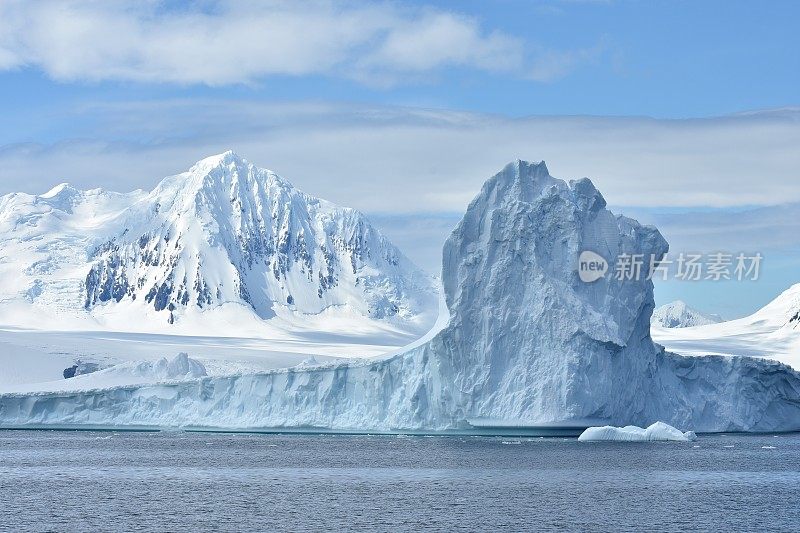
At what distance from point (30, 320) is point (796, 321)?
322 feet

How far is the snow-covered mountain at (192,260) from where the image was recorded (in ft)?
559

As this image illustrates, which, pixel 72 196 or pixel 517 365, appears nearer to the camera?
pixel 517 365

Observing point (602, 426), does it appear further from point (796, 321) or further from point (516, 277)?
point (796, 321)

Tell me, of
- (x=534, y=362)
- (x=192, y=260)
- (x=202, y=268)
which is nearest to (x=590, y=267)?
(x=534, y=362)

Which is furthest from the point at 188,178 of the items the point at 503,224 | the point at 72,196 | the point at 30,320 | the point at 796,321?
the point at 503,224

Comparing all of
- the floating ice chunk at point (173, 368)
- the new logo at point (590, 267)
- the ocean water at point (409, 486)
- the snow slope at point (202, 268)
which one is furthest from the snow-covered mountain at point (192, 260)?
the new logo at point (590, 267)

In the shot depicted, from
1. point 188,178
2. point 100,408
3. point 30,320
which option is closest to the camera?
point 100,408

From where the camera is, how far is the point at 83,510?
105 ft

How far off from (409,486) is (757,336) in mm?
71106

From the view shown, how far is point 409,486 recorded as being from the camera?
122ft

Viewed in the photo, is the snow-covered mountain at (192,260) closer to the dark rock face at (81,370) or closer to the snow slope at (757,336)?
the snow slope at (757,336)

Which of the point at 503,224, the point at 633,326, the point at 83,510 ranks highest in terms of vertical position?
the point at 503,224

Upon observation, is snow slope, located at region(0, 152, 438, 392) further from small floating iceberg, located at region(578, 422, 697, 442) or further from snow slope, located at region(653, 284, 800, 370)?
small floating iceberg, located at region(578, 422, 697, 442)

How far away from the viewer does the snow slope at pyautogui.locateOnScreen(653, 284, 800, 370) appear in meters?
92.6
